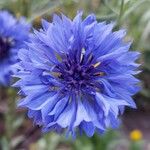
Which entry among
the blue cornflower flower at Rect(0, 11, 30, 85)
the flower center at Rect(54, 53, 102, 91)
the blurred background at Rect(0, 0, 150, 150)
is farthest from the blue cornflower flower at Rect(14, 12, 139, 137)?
the blue cornflower flower at Rect(0, 11, 30, 85)

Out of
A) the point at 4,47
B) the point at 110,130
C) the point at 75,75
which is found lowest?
the point at 110,130

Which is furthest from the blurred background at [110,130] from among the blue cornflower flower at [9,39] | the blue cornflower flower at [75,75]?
the blue cornflower flower at [75,75]

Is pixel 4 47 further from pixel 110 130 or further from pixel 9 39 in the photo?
pixel 110 130

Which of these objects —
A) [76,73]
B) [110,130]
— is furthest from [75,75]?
[110,130]

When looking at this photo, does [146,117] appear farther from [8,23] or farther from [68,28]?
[68,28]

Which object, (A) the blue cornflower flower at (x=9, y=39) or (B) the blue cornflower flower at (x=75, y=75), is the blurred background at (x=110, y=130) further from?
(B) the blue cornflower flower at (x=75, y=75)

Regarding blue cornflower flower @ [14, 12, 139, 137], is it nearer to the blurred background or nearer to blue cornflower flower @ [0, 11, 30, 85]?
the blurred background
